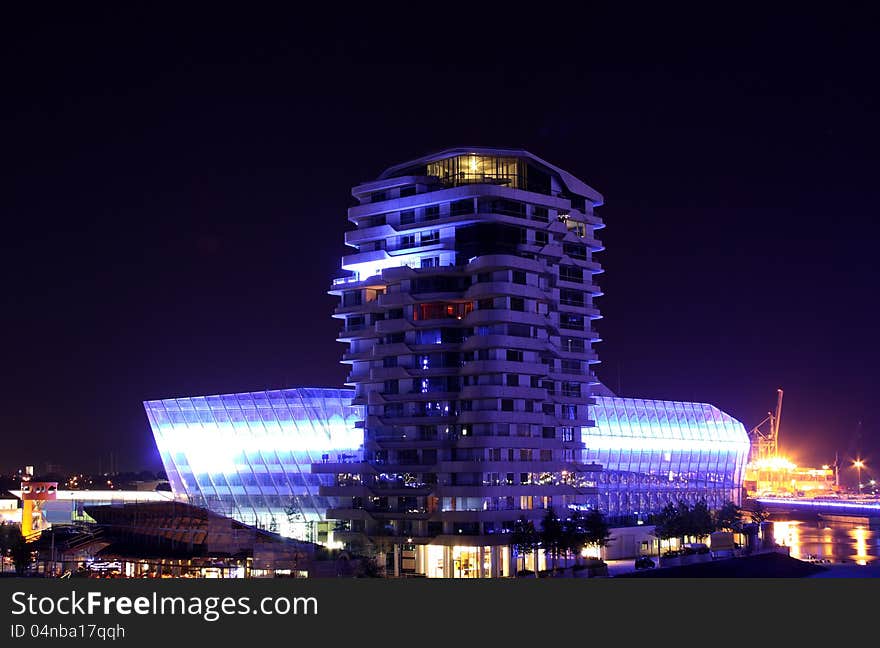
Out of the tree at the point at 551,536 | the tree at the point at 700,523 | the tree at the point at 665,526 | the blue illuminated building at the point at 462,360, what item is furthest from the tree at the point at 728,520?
the tree at the point at 551,536

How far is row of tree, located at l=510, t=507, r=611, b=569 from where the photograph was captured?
5285 inches

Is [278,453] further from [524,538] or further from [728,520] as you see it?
[728,520]

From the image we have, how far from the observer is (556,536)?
443ft

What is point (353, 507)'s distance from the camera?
143000 mm

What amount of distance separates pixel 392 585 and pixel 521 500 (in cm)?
6974

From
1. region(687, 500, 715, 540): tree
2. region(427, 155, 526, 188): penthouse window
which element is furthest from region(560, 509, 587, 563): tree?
region(427, 155, 526, 188): penthouse window

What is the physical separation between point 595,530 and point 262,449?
47891 mm

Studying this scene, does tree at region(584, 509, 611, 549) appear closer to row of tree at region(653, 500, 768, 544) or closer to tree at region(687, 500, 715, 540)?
row of tree at region(653, 500, 768, 544)

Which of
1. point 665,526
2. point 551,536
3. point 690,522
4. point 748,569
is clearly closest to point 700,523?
point 690,522

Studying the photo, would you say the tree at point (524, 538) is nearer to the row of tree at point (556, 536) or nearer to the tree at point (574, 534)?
the row of tree at point (556, 536)

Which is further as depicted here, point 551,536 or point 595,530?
point 595,530

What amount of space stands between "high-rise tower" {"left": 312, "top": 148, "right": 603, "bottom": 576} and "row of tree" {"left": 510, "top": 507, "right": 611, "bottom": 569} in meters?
1.67

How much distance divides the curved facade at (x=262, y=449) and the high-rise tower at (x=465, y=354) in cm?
1317

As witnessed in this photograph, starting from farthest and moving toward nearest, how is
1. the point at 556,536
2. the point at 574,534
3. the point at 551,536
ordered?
the point at 574,534
the point at 551,536
the point at 556,536
